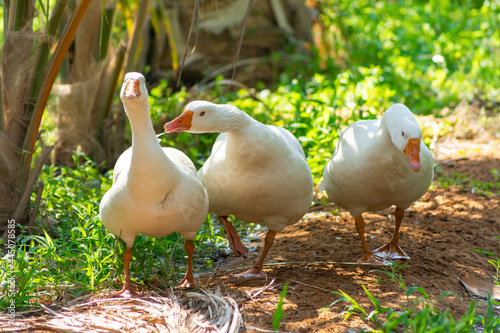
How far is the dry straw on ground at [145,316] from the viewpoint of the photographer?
9.71ft

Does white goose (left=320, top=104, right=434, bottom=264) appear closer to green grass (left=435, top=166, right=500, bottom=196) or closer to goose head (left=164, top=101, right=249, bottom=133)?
goose head (left=164, top=101, right=249, bottom=133)

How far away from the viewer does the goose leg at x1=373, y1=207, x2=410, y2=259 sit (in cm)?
419

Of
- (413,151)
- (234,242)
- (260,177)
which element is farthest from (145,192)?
(413,151)

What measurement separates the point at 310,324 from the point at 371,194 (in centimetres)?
119

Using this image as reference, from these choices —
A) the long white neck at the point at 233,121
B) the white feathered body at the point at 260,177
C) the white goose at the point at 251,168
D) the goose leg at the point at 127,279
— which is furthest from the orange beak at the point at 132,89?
the goose leg at the point at 127,279

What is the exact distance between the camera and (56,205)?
4656 millimetres

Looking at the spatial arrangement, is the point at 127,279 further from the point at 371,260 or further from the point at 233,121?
the point at 371,260

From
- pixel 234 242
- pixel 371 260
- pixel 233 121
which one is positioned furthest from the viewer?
pixel 234 242

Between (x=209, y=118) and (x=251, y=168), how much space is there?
1.39 feet

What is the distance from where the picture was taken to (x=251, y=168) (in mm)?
3654

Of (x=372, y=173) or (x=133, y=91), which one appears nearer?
(x=133, y=91)

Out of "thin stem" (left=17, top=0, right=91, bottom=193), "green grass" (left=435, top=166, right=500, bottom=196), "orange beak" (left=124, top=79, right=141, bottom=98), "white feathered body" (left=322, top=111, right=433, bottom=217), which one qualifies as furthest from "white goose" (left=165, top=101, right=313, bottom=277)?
"green grass" (left=435, top=166, right=500, bottom=196)

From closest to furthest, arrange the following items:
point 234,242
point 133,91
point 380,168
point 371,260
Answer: point 133,91
point 380,168
point 371,260
point 234,242

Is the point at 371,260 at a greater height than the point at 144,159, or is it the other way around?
the point at 144,159
